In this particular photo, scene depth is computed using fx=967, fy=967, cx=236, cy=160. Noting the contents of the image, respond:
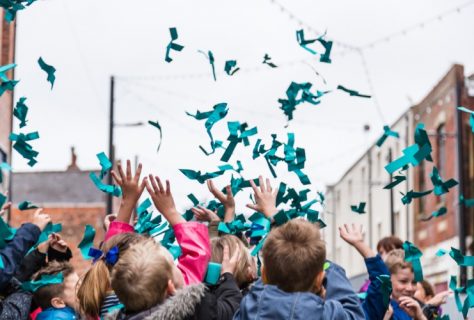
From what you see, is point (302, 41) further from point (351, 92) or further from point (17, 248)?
point (17, 248)

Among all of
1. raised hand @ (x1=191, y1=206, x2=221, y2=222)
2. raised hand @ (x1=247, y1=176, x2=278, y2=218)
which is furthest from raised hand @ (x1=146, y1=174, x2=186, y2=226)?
raised hand @ (x1=191, y1=206, x2=221, y2=222)

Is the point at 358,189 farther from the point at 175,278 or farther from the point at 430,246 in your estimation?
the point at 175,278

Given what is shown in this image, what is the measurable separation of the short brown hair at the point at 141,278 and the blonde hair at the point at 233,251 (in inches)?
24.3

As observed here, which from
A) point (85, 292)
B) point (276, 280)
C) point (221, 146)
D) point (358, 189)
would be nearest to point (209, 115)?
point (221, 146)

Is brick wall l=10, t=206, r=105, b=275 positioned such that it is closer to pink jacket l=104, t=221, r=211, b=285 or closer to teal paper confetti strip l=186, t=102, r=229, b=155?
teal paper confetti strip l=186, t=102, r=229, b=155

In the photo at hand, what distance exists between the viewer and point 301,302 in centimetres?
358

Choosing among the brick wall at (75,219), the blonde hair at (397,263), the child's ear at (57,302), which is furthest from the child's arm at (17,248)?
the brick wall at (75,219)

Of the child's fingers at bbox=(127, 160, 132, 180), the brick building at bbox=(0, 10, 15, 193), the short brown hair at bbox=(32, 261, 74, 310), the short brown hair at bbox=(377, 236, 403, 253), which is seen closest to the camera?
the child's fingers at bbox=(127, 160, 132, 180)

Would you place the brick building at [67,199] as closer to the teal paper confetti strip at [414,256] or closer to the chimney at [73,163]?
the chimney at [73,163]

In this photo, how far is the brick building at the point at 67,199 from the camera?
33.6 metres

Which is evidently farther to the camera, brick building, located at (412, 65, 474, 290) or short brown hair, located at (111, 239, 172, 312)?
brick building, located at (412, 65, 474, 290)

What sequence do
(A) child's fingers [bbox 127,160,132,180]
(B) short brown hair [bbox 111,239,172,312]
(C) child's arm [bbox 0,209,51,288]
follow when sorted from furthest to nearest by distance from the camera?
(C) child's arm [bbox 0,209,51,288], (A) child's fingers [bbox 127,160,132,180], (B) short brown hair [bbox 111,239,172,312]

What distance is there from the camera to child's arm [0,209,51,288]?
15.2 ft

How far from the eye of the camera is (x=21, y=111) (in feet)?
16.6
